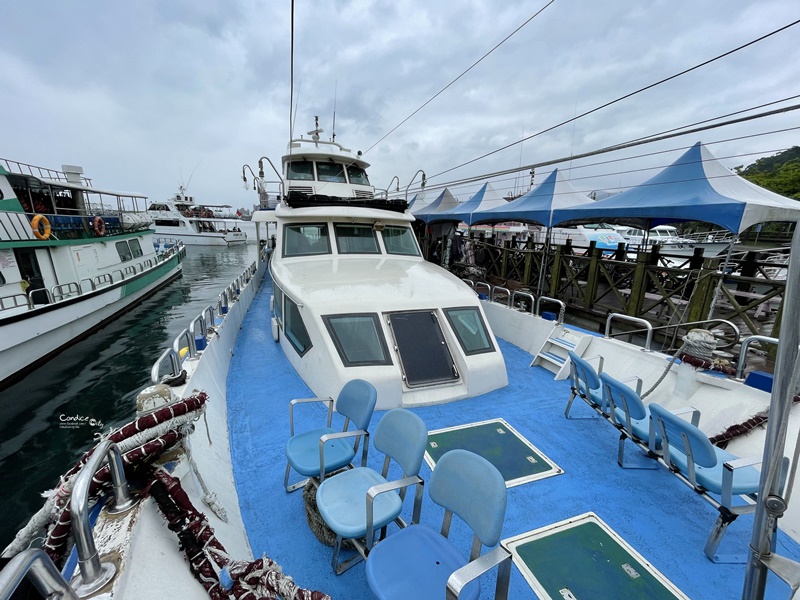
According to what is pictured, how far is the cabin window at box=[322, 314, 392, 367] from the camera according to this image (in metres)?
4.33

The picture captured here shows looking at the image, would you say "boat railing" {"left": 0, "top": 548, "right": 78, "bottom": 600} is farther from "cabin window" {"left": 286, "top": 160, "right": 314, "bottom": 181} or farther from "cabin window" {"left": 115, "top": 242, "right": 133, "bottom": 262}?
"cabin window" {"left": 115, "top": 242, "right": 133, "bottom": 262}

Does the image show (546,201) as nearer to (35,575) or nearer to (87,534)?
(87,534)

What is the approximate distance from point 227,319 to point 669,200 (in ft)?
30.0

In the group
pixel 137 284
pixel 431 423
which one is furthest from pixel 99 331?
pixel 431 423

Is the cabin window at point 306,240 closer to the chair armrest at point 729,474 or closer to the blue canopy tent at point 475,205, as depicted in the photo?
the chair armrest at point 729,474

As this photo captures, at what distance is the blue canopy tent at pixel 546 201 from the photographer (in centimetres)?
999

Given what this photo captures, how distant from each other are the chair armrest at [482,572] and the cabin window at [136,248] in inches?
771

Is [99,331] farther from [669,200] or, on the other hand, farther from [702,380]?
[669,200]

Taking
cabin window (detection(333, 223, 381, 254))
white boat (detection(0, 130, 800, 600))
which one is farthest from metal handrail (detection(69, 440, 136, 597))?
cabin window (detection(333, 223, 381, 254))

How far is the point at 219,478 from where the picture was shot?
297 centimetres

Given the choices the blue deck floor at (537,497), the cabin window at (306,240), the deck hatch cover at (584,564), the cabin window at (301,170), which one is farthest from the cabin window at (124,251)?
the deck hatch cover at (584,564)

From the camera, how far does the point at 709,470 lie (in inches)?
109

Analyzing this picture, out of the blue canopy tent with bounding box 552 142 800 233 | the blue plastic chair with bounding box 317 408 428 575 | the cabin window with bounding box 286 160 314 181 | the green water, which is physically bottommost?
the green water

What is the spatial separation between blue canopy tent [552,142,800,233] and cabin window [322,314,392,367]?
6515 mm
